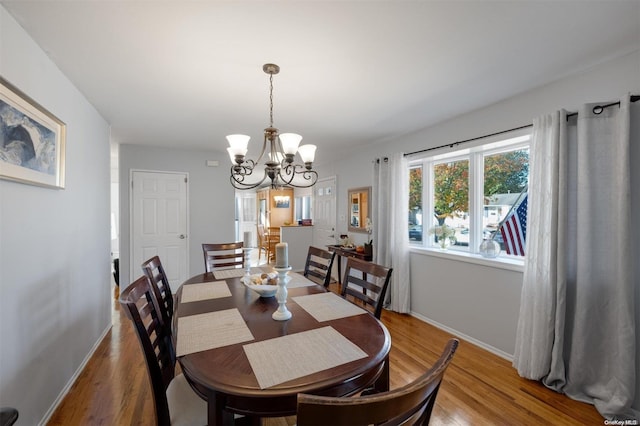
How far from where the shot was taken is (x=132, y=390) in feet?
6.56

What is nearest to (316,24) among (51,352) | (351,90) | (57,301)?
(351,90)

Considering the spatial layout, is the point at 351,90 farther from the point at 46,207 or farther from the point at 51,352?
the point at 51,352

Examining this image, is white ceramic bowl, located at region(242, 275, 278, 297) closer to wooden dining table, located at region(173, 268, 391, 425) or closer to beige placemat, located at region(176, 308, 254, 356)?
wooden dining table, located at region(173, 268, 391, 425)

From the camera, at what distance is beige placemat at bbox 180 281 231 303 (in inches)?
72.4

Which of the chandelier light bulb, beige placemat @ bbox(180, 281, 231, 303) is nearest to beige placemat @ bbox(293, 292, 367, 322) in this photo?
beige placemat @ bbox(180, 281, 231, 303)

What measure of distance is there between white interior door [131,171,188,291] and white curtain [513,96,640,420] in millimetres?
4522

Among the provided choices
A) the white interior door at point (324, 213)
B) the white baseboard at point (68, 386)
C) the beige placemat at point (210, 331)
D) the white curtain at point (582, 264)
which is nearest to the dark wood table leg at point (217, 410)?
the beige placemat at point (210, 331)

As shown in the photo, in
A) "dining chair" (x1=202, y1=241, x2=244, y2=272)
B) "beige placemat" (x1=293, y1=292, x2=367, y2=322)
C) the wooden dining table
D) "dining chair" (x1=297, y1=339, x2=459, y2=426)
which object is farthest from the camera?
"dining chair" (x1=202, y1=241, x2=244, y2=272)

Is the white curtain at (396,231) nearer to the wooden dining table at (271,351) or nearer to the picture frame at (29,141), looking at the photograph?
the wooden dining table at (271,351)

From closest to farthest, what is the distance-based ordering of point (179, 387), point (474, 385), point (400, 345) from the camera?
1. point (179, 387)
2. point (474, 385)
3. point (400, 345)

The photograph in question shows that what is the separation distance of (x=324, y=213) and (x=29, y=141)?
4392 millimetres

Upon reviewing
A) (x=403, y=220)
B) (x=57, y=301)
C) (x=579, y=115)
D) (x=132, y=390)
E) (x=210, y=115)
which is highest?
(x=210, y=115)

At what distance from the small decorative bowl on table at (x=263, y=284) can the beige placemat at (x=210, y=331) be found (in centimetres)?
19

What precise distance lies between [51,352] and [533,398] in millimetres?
3295
